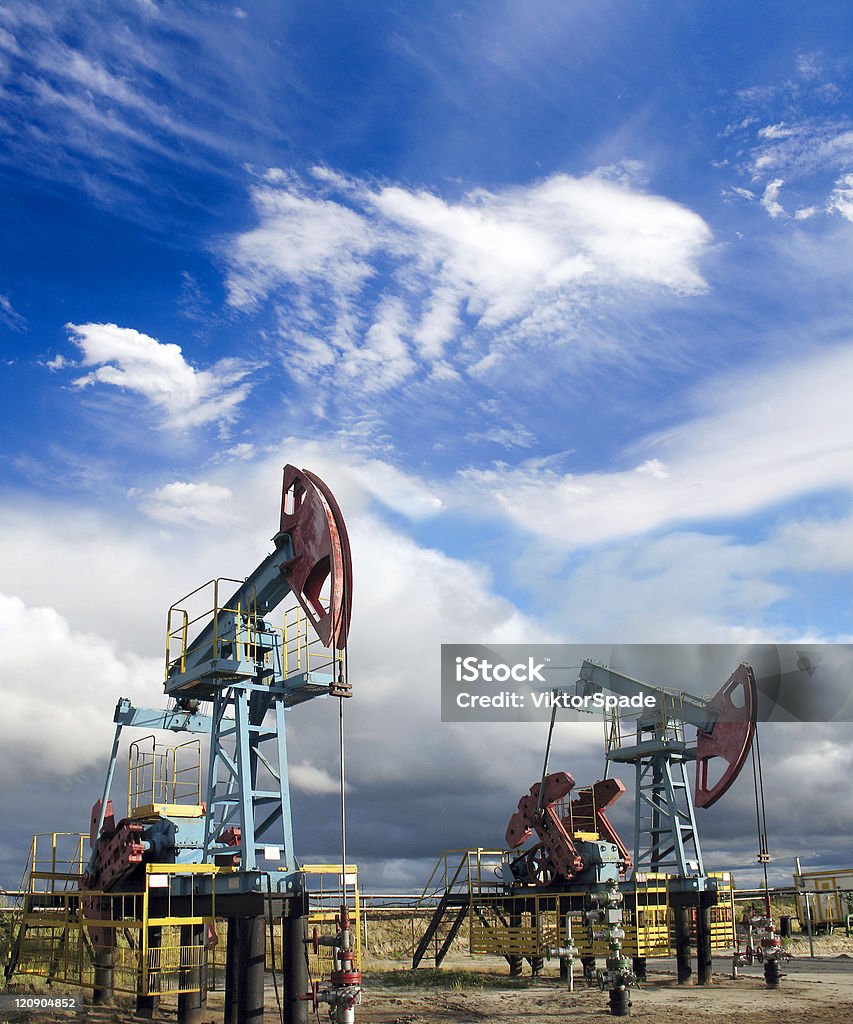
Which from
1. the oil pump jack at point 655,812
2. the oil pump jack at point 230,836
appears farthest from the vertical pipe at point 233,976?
the oil pump jack at point 655,812

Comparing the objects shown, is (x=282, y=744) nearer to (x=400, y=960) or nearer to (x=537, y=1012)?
(x=537, y=1012)

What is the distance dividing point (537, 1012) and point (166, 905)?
244 inches

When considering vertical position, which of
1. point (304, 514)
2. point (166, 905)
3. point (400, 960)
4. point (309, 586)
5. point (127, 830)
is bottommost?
point (400, 960)

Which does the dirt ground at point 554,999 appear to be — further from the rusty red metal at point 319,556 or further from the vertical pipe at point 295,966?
the rusty red metal at point 319,556

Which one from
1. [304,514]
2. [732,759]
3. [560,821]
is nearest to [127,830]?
[304,514]

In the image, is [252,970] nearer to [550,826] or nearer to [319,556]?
[319,556]

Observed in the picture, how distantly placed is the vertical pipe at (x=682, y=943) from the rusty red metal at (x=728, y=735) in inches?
92.2

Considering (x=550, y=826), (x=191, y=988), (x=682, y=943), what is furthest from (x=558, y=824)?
(x=191, y=988)

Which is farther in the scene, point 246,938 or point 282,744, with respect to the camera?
point 282,744

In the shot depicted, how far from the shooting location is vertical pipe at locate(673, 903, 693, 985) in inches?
805

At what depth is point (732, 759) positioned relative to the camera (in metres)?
21.2

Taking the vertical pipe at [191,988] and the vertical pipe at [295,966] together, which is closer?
the vertical pipe at [295,966]

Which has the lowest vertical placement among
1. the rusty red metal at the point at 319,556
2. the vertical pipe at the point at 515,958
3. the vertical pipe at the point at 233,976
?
the vertical pipe at the point at 515,958

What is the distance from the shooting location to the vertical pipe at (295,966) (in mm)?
13188
